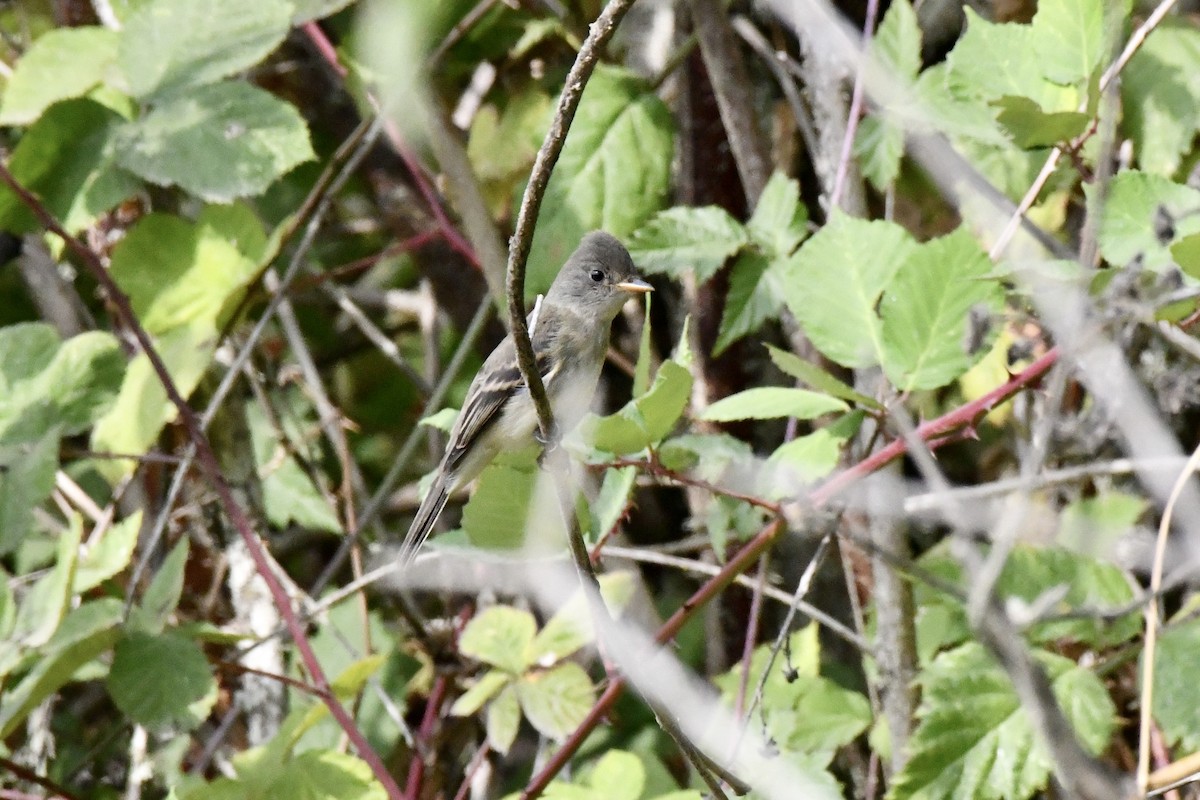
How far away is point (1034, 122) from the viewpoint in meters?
2.06

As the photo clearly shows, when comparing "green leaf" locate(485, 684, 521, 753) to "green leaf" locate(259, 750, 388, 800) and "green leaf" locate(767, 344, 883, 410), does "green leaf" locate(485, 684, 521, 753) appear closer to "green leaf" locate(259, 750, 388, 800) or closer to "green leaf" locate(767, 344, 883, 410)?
"green leaf" locate(259, 750, 388, 800)

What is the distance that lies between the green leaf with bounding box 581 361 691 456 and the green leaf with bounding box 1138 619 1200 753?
3.30 feet

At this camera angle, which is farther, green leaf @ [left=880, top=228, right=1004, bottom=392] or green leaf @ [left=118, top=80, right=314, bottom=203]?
green leaf @ [left=118, top=80, right=314, bottom=203]

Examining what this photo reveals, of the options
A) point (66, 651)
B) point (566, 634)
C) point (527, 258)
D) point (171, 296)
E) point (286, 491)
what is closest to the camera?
point (527, 258)

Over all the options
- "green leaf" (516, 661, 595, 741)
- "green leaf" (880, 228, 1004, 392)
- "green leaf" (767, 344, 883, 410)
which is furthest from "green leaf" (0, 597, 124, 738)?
"green leaf" (880, 228, 1004, 392)

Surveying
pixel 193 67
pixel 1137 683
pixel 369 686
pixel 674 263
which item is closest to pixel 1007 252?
pixel 674 263

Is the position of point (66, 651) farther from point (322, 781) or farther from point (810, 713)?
point (810, 713)

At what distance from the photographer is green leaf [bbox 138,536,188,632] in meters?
2.86

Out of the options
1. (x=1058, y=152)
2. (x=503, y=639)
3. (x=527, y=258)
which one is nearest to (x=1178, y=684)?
(x=1058, y=152)

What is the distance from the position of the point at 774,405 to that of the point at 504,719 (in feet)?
3.71

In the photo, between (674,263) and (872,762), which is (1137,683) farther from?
(674,263)

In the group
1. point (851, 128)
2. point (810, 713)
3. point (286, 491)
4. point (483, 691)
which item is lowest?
point (810, 713)

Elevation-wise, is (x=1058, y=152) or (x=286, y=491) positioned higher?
(x=1058, y=152)

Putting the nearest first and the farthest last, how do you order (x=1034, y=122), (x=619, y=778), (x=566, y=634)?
(x=1034, y=122) < (x=619, y=778) < (x=566, y=634)
